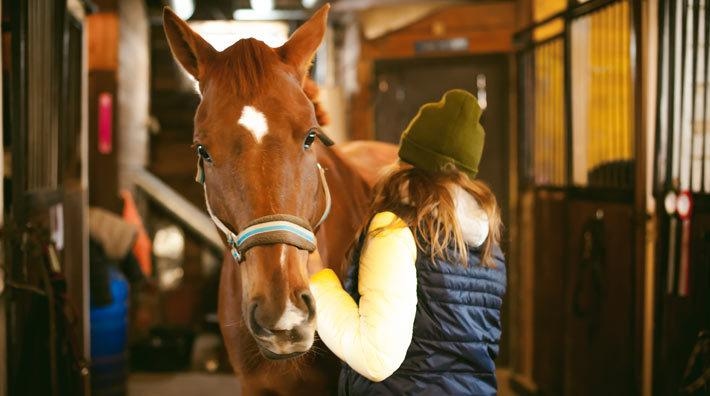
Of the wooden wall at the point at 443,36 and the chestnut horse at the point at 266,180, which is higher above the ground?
the wooden wall at the point at 443,36

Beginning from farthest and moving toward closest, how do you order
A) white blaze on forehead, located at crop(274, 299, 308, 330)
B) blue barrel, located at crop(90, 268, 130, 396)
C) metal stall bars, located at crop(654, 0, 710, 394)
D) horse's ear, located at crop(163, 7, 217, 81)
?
blue barrel, located at crop(90, 268, 130, 396) < metal stall bars, located at crop(654, 0, 710, 394) < horse's ear, located at crop(163, 7, 217, 81) < white blaze on forehead, located at crop(274, 299, 308, 330)

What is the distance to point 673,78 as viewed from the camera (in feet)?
8.79

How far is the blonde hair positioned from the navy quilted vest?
4 cm

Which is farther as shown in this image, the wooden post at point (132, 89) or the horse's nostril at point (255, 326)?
the wooden post at point (132, 89)

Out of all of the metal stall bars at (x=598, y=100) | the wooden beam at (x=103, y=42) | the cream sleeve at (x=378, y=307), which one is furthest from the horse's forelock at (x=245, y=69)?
the wooden beam at (x=103, y=42)

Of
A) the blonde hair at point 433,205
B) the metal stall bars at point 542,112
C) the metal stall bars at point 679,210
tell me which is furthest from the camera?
the metal stall bars at point 542,112

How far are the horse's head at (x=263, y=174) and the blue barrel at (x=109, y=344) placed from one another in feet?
7.86

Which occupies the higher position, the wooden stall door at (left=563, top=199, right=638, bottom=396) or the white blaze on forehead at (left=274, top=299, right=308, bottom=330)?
the white blaze on forehead at (left=274, top=299, right=308, bottom=330)

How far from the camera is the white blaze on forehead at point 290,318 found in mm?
1360

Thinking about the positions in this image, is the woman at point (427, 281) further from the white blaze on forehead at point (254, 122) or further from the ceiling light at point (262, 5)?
the ceiling light at point (262, 5)

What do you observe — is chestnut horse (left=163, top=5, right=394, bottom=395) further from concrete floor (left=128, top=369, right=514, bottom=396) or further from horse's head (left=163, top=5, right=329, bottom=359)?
concrete floor (left=128, top=369, right=514, bottom=396)

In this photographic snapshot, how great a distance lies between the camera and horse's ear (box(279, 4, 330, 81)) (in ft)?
5.91

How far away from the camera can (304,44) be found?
1830 millimetres

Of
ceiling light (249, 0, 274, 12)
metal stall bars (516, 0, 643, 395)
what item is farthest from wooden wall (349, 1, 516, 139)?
ceiling light (249, 0, 274, 12)
